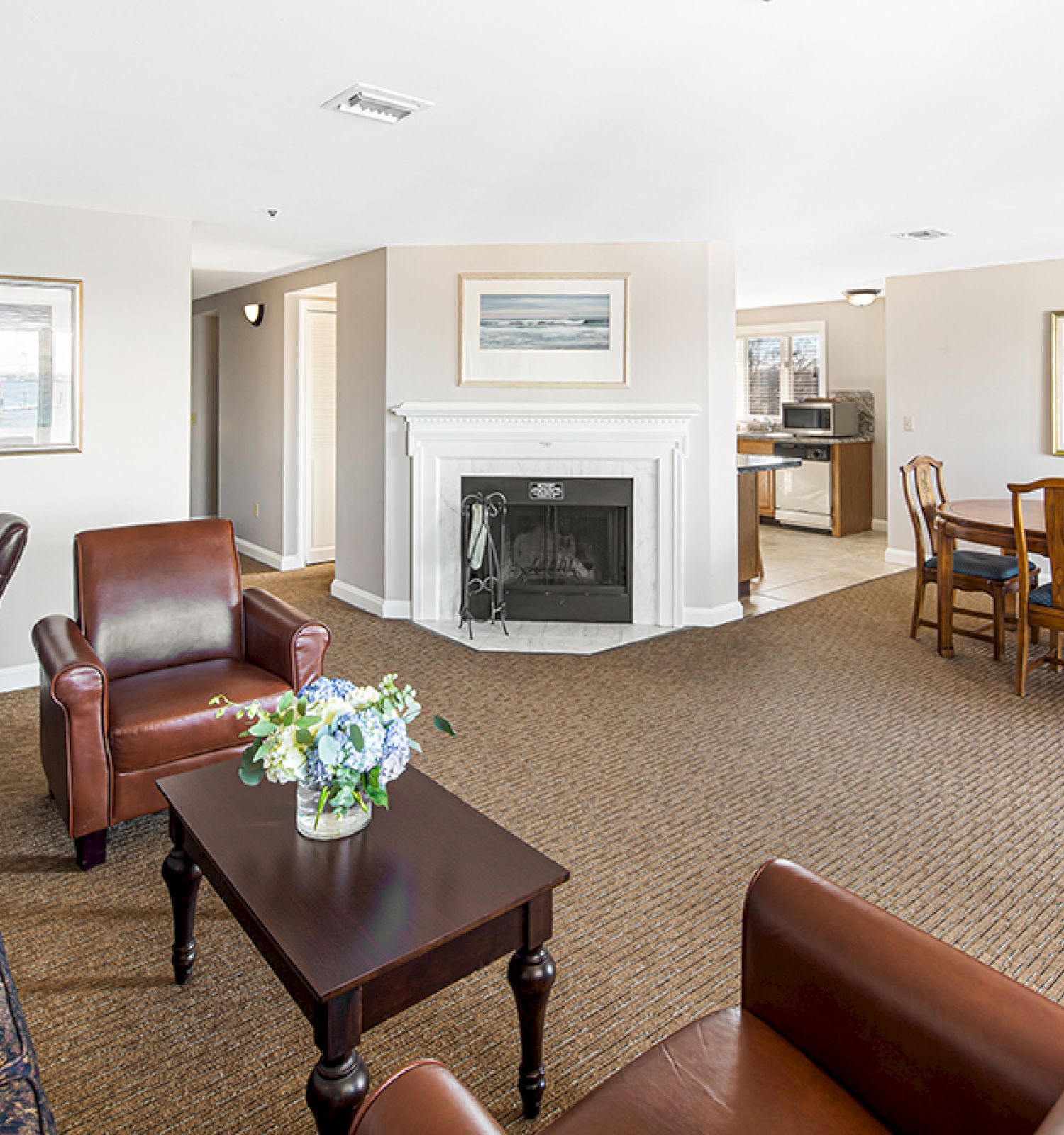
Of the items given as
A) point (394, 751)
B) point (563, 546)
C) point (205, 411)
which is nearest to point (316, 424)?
point (205, 411)

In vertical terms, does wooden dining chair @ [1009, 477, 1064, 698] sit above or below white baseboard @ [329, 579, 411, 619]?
above

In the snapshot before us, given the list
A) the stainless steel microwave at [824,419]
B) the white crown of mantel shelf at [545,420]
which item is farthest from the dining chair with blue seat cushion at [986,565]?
the stainless steel microwave at [824,419]

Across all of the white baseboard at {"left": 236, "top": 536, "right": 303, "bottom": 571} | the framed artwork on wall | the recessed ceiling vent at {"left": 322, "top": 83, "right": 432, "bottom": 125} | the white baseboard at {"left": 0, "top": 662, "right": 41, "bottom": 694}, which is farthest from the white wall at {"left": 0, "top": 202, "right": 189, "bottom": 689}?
the framed artwork on wall

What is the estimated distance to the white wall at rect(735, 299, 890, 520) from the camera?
29.1ft

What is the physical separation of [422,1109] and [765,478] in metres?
9.19

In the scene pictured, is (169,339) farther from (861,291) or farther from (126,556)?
(861,291)

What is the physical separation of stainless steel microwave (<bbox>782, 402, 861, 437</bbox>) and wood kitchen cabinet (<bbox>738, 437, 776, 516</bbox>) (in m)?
0.32

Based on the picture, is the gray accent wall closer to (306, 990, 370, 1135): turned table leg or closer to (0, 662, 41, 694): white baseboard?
(0, 662, 41, 694): white baseboard

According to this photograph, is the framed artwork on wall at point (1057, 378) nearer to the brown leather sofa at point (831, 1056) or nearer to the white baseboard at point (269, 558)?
the white baseboard at point (269, 558)

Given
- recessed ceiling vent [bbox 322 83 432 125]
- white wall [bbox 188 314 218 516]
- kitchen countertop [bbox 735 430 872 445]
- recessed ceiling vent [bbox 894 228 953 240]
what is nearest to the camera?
recessed ceiling vent [bbox 322 83 432 125]

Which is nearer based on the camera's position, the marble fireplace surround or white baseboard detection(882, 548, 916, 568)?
the marble fireplace surround

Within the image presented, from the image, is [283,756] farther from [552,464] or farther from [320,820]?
[552,464]

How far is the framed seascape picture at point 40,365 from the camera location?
13.8ft

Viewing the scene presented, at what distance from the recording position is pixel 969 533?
4.50 meters
